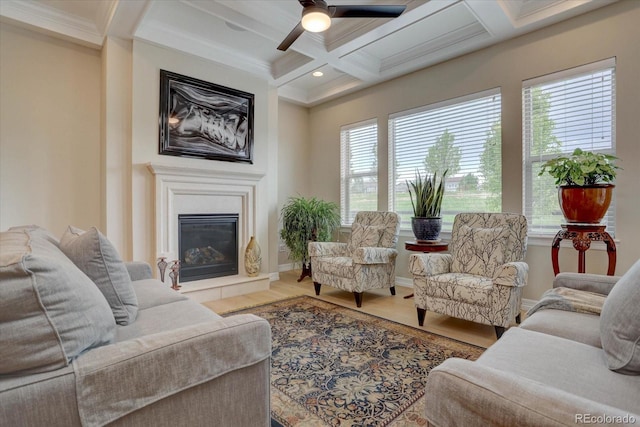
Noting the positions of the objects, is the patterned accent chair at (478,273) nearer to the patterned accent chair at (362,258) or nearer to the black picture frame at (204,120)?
the patterned accent chair at (362,258)

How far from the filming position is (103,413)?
0.85 m

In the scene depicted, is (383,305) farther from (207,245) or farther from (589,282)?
(207,245)

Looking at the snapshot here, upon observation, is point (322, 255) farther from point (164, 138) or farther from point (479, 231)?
point (164, 138)

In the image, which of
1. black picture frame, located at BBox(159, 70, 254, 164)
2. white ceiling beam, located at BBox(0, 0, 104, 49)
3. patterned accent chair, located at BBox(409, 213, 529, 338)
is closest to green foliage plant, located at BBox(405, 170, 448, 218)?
patterned accent chair, located at BBox(409, 213, 529, 338)

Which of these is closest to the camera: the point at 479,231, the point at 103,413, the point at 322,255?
the point at 103,413

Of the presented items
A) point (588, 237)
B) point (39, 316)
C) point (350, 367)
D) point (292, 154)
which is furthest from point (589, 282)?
point (292, 154)

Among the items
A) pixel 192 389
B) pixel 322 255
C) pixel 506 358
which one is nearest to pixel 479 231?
pixel 322 255

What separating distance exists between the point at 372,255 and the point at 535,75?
94.1 inches

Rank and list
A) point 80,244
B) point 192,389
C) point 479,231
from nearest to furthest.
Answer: point 192,389 < point 80,244 < point 479,231

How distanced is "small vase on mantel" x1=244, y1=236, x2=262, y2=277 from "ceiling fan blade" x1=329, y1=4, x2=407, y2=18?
8.91 ft

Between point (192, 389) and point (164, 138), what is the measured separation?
10.2 ft

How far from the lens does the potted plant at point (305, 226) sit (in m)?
4.63

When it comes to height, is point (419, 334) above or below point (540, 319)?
below

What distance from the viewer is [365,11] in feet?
7.43
